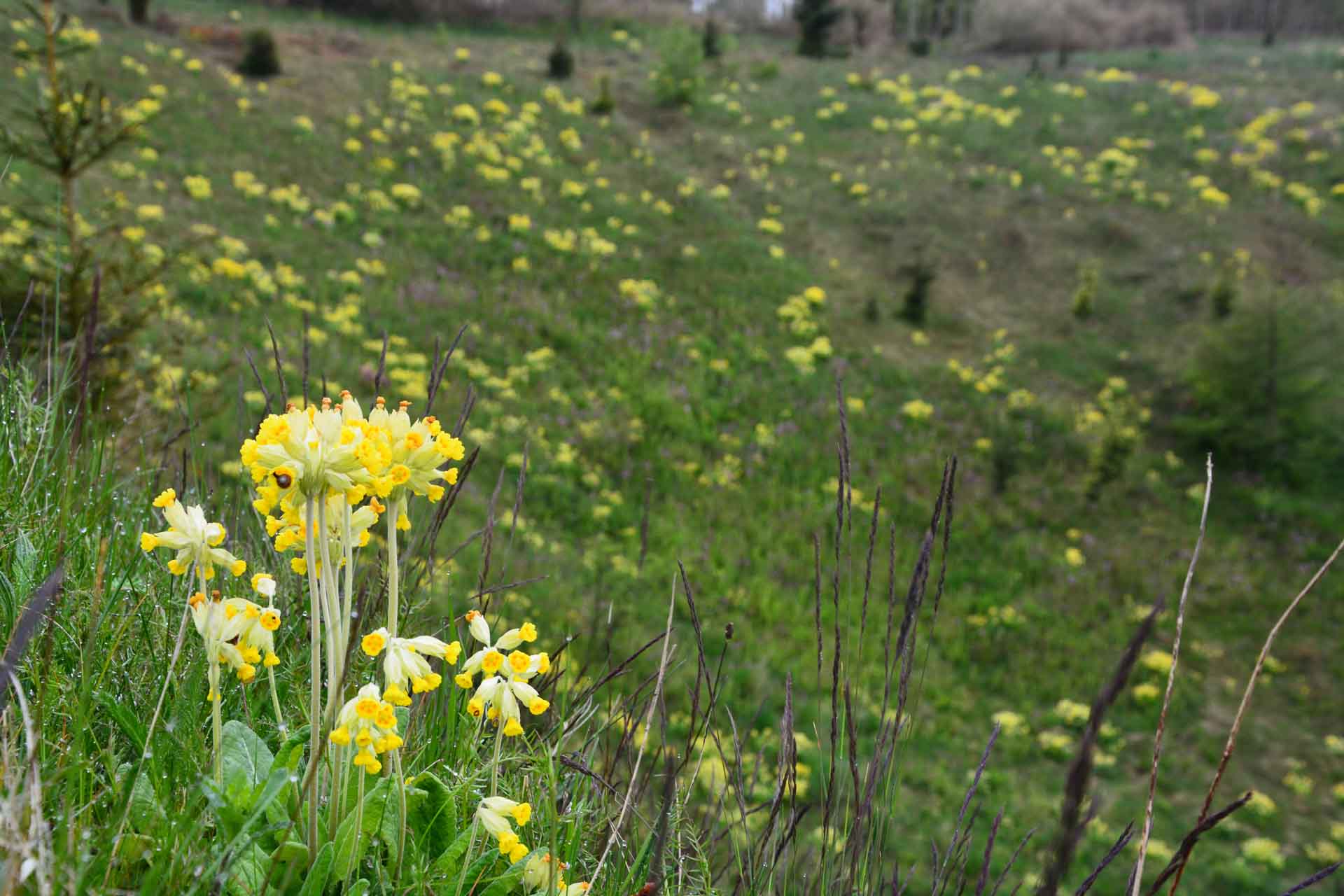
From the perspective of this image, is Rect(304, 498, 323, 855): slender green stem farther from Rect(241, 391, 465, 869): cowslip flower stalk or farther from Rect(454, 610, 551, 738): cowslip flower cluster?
Rect(454, 610, 551, 738): cowslip flower cluster

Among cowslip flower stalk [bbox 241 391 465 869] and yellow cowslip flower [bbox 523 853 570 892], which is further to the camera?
yellow cowslip flower [bbox 523 853 570 892]

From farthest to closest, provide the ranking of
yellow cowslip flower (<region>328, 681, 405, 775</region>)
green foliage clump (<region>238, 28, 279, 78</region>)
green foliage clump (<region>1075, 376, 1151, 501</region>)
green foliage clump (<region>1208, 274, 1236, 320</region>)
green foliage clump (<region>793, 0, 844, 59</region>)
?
green foliage clump (<region>793, 0, 844, 59</region>)
green foliage clump (<region>238, 28, 279, 78</region>)
green foliage clump (<region>1208, 274, 1236, 320</region>)
green foliage clump (<region>1075, 376, 1151, 501</region>)
yellow cowslip flower (<region>328, 681, 405, 775</region>)

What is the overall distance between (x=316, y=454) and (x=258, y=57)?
19.1 m

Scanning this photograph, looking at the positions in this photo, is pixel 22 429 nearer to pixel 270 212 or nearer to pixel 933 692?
pixel 933 692

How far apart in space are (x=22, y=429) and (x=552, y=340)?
9.55 metres

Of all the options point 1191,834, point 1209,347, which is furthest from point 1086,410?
point 1191,834

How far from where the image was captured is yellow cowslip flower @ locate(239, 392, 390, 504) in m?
0.99

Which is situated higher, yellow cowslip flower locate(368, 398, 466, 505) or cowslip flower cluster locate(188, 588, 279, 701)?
yellow cowslip flower locate(368, 398, 466, 505)

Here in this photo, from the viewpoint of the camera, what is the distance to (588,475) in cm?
937

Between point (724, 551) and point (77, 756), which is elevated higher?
point (77, 756)

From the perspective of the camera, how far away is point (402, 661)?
102 centimetres

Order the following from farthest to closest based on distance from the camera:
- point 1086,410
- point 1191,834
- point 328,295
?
point 1086,410 → point 328,295 → point 1191,834

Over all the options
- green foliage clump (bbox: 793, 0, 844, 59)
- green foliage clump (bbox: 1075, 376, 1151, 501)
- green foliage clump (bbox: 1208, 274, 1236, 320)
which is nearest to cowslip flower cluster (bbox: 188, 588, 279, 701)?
green foliage clump (bbox: 1075, 376, 1151, 501)

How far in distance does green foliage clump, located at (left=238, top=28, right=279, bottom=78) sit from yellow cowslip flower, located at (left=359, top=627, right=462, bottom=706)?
19.0 metres
